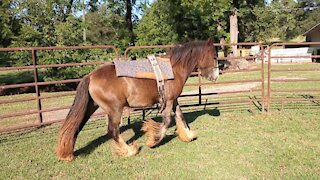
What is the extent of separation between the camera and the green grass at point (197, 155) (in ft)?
13.8

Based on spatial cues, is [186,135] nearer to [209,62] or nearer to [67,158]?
[209,62]

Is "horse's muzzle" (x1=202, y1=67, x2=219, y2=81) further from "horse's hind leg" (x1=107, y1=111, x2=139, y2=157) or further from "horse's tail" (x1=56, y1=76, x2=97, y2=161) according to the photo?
"horse's tail" (x1=56, y1=76, x2=97, y2=161)

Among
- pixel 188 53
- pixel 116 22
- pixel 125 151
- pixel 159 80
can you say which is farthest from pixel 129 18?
pixel 125 151

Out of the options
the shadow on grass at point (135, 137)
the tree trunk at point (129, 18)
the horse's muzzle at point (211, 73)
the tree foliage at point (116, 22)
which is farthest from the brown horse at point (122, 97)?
the tree trunk at point (129, 18)

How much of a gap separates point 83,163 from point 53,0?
13.8m

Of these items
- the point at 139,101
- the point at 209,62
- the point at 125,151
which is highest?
the point at 209,62

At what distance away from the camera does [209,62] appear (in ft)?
18.2

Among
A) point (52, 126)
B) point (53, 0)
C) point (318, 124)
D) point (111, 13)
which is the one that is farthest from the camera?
point (111, 13)

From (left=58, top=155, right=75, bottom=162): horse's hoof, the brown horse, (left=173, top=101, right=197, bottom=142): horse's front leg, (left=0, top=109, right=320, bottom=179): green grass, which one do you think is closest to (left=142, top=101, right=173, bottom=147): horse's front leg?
the brown horse

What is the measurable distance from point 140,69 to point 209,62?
133 centimetres

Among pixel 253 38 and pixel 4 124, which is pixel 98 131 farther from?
pixel 253 38

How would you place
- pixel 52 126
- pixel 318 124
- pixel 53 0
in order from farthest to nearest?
pixel 53 0 → pixel 52 126 → pixel 318 124

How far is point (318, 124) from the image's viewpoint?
6.41 meters

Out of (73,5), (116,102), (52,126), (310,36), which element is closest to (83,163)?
(116,102)
